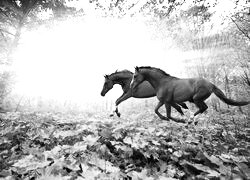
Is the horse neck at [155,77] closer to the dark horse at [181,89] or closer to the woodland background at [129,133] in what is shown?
the dark horse at [181,89]

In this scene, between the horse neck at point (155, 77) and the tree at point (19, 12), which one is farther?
the tree at point (19, 12)

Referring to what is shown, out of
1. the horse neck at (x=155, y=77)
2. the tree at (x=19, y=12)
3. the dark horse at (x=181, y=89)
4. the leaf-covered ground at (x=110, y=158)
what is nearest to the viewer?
the leaf-covered ground at (x=110, y=158)

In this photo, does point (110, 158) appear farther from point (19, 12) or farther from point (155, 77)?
point (19, 12)

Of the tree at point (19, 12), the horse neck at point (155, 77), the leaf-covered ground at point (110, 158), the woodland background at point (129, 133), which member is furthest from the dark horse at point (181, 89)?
the tree at point (19, 12)

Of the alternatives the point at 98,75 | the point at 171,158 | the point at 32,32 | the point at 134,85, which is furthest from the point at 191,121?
the point at 98,75

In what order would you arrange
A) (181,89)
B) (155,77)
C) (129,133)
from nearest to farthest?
(129,133) → (181,89) → (155,77)

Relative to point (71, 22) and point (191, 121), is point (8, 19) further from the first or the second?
point (191, 121)

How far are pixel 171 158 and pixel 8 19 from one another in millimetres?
13830

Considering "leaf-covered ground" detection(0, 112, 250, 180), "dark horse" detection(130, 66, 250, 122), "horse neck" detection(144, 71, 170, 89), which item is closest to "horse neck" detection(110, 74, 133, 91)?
"dark horse" detection(130, 66, 250, 122)

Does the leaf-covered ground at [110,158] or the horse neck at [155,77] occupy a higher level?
the horse neck at [155,77]

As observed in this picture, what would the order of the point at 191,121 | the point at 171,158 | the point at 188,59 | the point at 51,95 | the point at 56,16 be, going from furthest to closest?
the point at 51,95
the point at 188,59
the point at 56,16
the point at 191,121
the point at 171,158

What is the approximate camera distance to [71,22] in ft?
42.2

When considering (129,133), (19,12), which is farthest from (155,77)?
(19,12)

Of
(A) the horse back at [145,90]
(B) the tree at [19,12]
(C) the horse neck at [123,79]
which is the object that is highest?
(B) the tree at [19,12]
